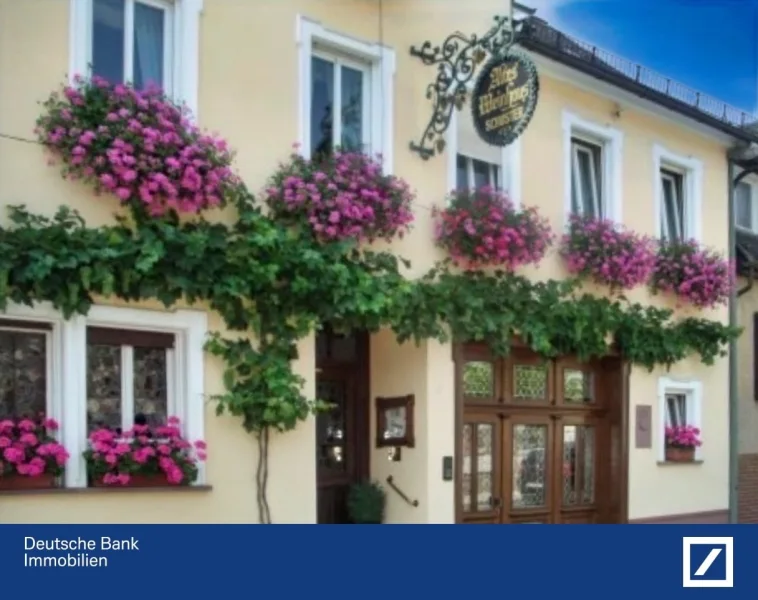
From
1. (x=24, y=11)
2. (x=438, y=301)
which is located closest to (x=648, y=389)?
(x=438, y=301)

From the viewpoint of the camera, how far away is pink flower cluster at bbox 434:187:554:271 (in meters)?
10.7

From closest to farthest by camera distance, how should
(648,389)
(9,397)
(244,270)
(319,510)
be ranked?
(9,397) < (244,270) < (319,510) < (648,389)

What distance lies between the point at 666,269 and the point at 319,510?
5.17 m

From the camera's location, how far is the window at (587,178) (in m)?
12.7

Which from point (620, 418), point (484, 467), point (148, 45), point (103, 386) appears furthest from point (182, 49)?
point (620, 418)

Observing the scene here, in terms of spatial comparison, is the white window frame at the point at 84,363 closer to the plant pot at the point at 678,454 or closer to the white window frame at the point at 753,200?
the plant pot at the point at 678,454

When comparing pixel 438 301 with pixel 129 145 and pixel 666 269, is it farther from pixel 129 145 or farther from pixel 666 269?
pixel 666 269

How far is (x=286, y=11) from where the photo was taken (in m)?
9.77

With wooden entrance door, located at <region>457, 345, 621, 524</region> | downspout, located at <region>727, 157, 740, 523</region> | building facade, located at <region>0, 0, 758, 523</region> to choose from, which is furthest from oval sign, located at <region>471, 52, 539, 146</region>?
downspout, located at <region>727, 157, 740, 523</region>

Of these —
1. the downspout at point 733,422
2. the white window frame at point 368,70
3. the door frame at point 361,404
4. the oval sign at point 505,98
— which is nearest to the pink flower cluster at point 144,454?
the door frame at point 361,404

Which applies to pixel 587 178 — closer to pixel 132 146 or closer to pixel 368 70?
pixel 368 70

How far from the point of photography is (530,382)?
1209 centimetres

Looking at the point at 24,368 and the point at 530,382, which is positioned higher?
the point at 24,368

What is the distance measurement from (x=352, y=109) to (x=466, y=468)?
368 centimetres
